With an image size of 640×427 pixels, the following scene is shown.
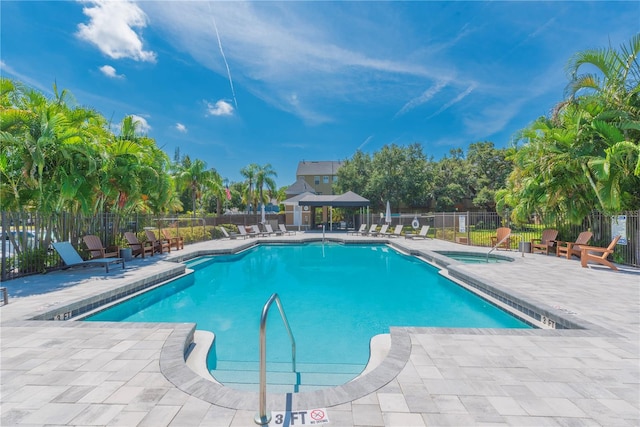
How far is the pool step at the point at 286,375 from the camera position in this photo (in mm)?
3426

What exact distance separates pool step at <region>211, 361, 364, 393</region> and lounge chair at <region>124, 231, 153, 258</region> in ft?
28.7

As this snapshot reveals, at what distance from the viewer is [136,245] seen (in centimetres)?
1114

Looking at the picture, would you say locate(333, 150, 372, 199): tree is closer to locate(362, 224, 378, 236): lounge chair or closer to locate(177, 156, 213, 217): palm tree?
locate(362, 224, 378, 236): lounge chair

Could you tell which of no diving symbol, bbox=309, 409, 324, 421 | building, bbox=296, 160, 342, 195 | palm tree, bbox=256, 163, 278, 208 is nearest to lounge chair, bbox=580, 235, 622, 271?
no diving symbol, bbox=309, 409, 324, 421

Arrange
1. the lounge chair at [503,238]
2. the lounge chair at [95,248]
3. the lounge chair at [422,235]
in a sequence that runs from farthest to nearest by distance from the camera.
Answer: the lounge chair at [422,235]
the lounge chair at [503,238]
the lounge chair at [95,248]

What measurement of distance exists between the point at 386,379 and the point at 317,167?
41.6 metres

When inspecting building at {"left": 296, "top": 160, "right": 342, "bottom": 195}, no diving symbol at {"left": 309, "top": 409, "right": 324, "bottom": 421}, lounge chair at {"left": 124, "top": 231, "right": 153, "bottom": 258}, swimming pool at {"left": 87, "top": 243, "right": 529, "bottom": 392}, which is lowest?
swimming pool at {"left": 87, "top": 243, "right": 529, "bottom": 392}

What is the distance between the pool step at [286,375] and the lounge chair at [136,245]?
8.76 metres

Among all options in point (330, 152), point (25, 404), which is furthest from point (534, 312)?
point (330, 152)

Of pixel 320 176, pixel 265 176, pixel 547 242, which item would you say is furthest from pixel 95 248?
pixel 320 176

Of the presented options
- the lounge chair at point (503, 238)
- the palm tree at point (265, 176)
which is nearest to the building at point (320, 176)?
the palm tree at point (265, 176)

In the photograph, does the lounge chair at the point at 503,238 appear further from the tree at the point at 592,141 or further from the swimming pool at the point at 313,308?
the swimming pool at the point at 313,308

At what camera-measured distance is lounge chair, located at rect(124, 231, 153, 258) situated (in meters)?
10.9

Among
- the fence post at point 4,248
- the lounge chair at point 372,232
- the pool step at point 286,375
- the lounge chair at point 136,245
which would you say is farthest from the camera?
the lounge chair at point 372,232
